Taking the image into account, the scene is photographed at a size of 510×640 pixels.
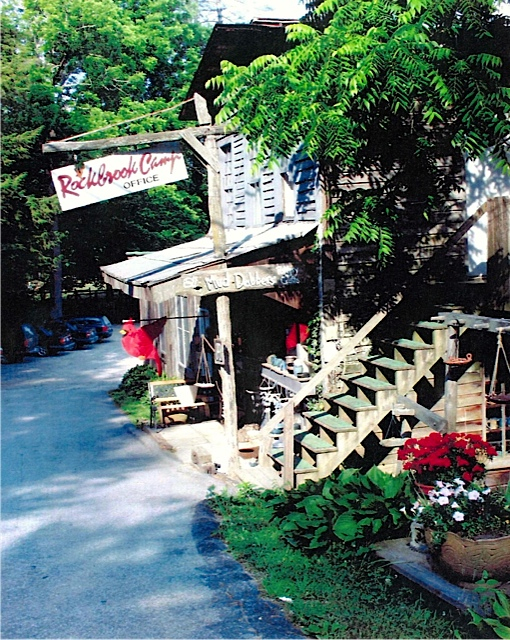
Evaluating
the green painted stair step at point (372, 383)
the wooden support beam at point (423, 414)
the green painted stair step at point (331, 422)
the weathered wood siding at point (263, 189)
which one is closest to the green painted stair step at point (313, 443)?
the green painted stair step at point (331, 422)

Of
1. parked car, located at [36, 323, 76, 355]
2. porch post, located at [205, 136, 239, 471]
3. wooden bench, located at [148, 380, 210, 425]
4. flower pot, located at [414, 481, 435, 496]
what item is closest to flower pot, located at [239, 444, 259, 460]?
porch post, located at [205, 136, 239, 471]

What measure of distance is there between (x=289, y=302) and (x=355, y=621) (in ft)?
17.8

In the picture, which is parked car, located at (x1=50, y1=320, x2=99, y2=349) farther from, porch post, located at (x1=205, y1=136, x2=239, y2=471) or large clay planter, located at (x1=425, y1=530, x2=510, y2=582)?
large clay planter, located at (x1=425, y1=530, x2=510, y2=582)

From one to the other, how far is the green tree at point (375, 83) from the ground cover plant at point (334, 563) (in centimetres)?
345

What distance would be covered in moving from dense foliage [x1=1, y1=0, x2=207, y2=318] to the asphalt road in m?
14.4

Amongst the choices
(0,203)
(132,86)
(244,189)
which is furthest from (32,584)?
(132,86)

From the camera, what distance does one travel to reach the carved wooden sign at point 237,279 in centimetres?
952

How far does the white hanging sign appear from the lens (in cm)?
938

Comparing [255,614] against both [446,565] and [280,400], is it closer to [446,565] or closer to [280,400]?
[446,565]

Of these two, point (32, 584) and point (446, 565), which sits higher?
point (446, 565)

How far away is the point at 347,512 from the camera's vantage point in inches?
281

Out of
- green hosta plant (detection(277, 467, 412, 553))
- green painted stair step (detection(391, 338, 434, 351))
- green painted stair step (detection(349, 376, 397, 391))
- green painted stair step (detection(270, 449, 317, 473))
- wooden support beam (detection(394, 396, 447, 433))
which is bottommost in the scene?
green hosta plant (detection(277, 467, 412, 553))

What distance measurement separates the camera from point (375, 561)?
6652 mm

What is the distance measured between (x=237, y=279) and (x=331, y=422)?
8.00 ft
